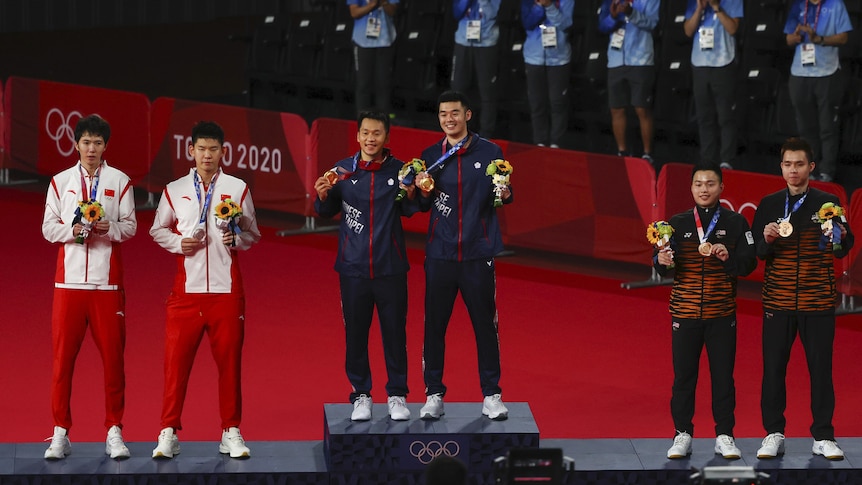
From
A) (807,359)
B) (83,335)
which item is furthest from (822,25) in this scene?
(83,335)

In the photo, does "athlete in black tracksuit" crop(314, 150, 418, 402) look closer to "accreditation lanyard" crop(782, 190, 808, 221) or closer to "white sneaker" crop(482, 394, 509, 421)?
"white sneaker" crop(482, 394, 509, 421)

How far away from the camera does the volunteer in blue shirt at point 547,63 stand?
17.1m

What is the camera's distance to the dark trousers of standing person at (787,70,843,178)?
15523 mm

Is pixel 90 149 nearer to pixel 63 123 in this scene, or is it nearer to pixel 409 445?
pixel 409 445

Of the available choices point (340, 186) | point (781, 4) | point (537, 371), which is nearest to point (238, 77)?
point (781, 4)

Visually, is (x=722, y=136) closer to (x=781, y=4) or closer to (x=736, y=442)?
(x=781, y=4)

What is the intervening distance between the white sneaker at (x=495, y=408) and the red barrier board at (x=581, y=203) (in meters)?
5.67

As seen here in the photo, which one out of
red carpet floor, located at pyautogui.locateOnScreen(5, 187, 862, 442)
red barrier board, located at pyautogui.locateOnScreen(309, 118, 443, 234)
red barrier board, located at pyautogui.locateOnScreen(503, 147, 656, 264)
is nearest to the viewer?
red carpet floor, located at pyautogui.locateOnScreen(5, 187, 862, 442)

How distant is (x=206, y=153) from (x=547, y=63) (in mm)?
8579

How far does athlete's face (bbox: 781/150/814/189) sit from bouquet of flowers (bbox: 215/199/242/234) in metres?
3.47

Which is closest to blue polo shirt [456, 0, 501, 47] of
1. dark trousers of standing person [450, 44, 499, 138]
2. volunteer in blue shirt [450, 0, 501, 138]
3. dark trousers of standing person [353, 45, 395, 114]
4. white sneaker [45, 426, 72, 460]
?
volunteer in blue shirt [450, 0, 501, 138]

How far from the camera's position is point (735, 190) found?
47.3 feet

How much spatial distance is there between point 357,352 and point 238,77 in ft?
61.0

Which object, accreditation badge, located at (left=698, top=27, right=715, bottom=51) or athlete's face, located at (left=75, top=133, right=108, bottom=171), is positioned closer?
athlete's face, located at (left=75, top=133, right=108, bottom=171)
